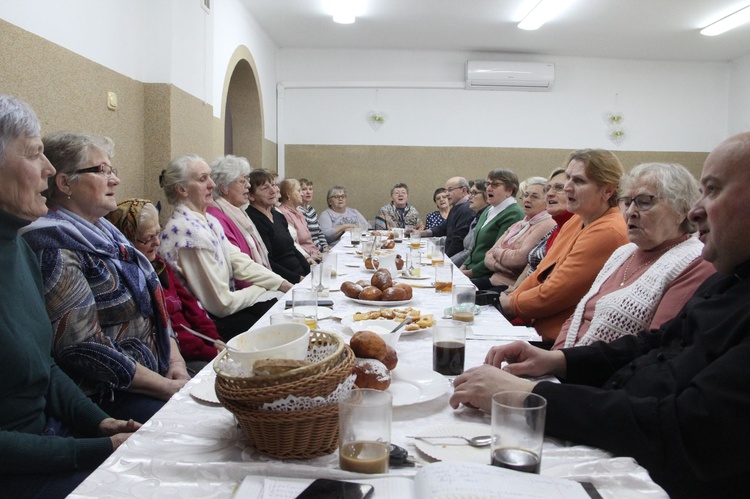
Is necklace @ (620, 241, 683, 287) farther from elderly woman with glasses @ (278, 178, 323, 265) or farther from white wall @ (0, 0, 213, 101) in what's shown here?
elderly woman with glasses @ (278, 178, 323, 265)

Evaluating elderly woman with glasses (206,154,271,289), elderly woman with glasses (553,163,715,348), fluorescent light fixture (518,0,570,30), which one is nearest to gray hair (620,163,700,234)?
elderly woman with glasses (553,163,715,348)

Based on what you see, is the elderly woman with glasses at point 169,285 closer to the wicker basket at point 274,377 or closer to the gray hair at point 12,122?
the gray hair at point 12,122

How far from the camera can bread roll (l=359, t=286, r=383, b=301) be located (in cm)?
237

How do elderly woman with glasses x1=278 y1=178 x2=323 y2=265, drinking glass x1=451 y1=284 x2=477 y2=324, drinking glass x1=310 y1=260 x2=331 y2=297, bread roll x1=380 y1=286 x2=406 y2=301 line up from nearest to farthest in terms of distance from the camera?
drinking glass x1=451 y1=284 x2=477 y2=324 < bread roll x1=380 y1=286 x2=406 y2=301 < drinking glass x1=310 y1=260 x2=331 y2=297 < elderly woman with glasses x1=278 y1=178 x2=323 y2=265

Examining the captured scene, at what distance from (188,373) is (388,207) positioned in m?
6.11

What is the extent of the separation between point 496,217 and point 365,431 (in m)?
3.92

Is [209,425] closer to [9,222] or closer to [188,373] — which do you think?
[9,222]

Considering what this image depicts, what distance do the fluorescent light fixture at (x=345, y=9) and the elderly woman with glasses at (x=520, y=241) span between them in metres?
3.30

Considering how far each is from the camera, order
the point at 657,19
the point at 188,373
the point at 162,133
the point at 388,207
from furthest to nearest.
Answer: the point at 388,207, the point at 657,19, the point at 162,133, the point at 188,373

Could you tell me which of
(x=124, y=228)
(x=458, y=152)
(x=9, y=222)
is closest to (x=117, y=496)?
(x=9, y=222)

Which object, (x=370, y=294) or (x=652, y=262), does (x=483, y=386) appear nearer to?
(x=652, y=262)

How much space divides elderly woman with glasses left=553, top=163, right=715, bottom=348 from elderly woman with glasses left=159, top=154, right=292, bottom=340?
178 cm

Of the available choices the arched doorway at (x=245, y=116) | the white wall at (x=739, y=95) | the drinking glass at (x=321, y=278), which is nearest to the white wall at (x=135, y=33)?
the drinking glass at (x=321, y=278)

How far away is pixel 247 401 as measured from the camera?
0.95 m
